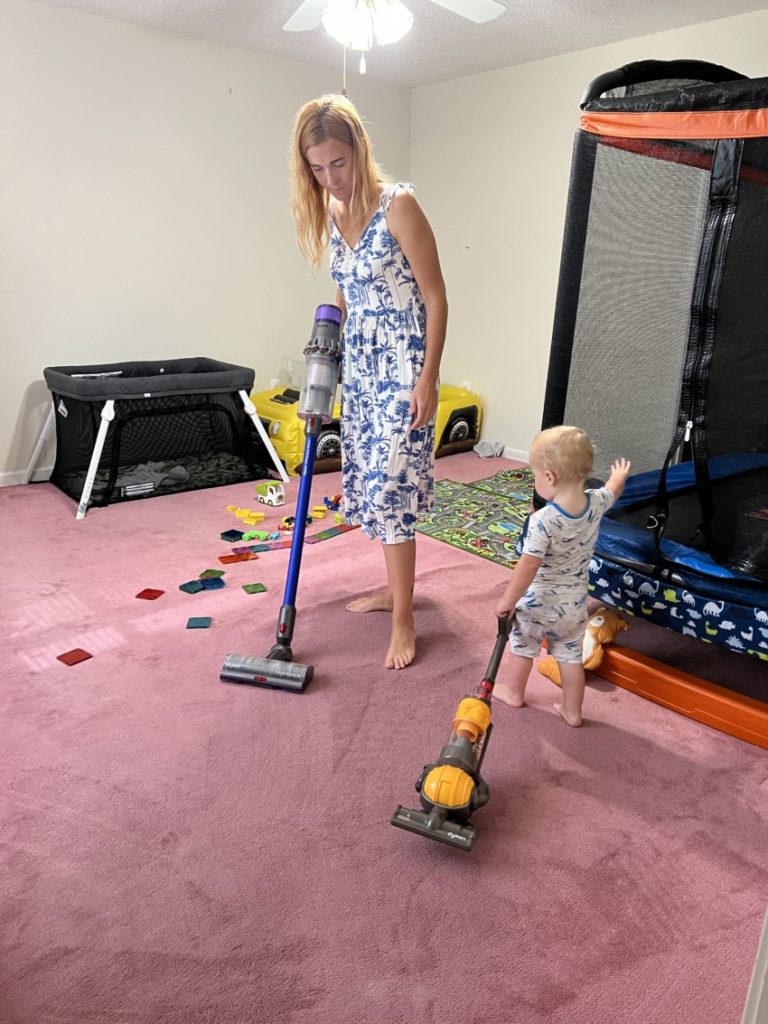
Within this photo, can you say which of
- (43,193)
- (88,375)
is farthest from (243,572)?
(43,193)

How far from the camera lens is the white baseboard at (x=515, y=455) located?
4.59 meters

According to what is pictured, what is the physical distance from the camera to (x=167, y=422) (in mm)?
3805

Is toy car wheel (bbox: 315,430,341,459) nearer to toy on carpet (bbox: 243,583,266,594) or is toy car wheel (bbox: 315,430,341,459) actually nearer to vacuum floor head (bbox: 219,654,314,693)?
toy on carpet (bbox: 243,583,266,594)

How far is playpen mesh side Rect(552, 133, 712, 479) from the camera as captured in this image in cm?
185

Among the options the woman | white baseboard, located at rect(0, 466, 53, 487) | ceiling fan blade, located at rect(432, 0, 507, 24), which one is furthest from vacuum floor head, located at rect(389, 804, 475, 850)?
white baseboard, located at rect(0, 466, 53, 487)

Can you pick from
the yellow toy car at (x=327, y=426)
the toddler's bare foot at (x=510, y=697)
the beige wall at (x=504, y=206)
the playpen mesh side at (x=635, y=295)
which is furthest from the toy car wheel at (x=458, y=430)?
the toddler's bare foot at (x=510, y=697)

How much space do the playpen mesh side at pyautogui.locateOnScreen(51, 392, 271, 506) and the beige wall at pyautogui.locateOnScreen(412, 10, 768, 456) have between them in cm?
154

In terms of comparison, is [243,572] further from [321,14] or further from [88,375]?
[321,14]

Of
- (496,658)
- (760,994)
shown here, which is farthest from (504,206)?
(760,994)

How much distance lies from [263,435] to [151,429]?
555 mm

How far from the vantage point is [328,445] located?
411 cm

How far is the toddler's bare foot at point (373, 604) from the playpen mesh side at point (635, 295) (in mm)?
834

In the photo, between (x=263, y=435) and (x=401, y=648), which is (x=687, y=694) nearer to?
(x=401, y=648)

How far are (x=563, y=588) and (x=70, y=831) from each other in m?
1.21
